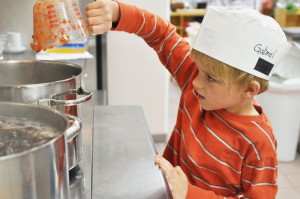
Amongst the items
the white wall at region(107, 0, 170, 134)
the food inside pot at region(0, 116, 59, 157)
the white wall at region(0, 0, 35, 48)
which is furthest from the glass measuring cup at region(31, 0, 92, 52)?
the white wall at region(107, 0, 170, 134)

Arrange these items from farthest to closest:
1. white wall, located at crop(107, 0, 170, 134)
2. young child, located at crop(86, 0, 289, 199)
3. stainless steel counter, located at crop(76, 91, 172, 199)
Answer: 1. white wall, located at crop(107, 0, 170, 134)
2. young child, located at crop(86, 0, 289, 199)
3. stainless steel counter, located at crop(76, 91, 172, 199)

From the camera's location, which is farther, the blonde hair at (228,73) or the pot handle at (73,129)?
the blonde hair at (228,73)

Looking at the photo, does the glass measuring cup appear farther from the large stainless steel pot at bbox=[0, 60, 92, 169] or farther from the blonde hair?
the blonde hair

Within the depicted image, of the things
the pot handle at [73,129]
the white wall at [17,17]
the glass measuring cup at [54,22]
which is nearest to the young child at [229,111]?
the glass measuring cup at [54,22]

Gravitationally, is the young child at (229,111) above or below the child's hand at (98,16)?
below

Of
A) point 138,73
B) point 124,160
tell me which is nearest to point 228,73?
point 124,160

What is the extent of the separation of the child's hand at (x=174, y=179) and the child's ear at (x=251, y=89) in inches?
9.5

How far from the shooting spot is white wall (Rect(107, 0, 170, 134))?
2.36 metres

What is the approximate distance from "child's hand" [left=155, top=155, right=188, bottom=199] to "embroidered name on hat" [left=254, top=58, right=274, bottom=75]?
0.94 feet

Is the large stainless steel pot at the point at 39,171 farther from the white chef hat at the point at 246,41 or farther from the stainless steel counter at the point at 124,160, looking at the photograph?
the white chef hat at the point at 246,41

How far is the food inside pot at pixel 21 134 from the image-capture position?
474 mm

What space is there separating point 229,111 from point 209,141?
0.09 m

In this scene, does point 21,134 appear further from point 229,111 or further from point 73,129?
point 229,111

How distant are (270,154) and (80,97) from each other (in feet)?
1.37
